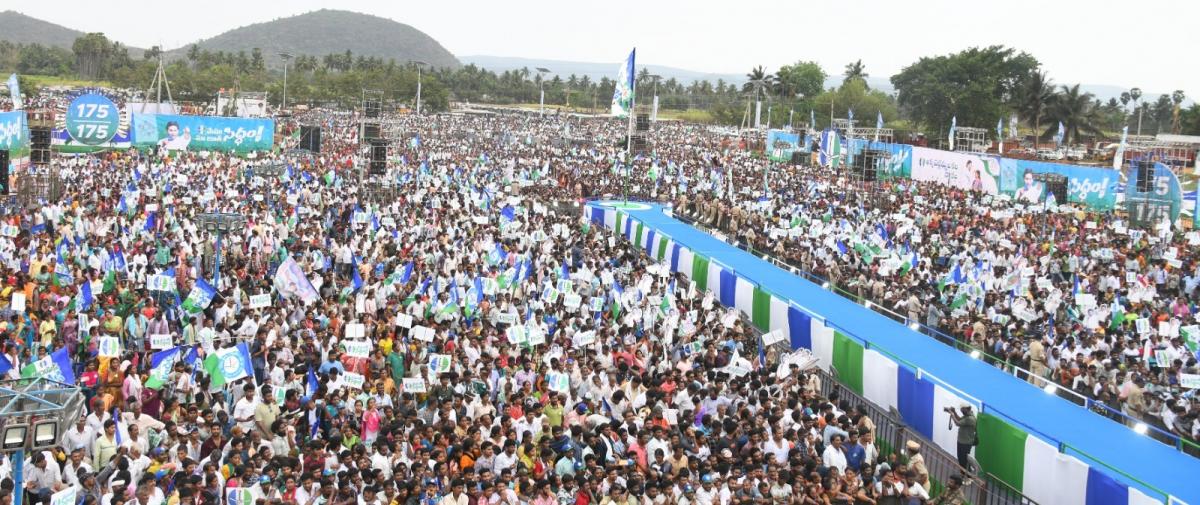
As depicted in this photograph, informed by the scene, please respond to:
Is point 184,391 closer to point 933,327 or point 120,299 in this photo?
point 120,299

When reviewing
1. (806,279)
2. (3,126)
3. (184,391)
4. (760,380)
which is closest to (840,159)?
(806,279)

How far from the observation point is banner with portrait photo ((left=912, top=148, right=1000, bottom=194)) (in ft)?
132

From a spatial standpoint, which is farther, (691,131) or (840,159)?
(691,131)

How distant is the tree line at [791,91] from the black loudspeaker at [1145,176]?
1885cm

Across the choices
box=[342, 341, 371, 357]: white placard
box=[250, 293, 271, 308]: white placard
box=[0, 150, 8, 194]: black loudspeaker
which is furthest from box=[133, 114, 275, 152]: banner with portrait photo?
box=[342, 341, 371, 357]: white placard

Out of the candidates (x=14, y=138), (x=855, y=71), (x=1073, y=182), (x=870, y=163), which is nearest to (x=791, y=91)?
(x=855, y=71)

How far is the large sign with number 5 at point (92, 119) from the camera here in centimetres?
3116

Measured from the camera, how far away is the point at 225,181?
30500 millimetres

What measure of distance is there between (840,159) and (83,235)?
3798cm

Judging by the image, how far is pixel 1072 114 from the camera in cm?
7269

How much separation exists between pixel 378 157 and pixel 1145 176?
75.1ft

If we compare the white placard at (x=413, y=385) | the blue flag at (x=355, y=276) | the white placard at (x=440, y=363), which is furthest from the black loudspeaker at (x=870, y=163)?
the white placard at (x=413, y=385)

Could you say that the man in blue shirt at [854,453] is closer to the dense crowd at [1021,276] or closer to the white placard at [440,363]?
the white placard at [440,363]

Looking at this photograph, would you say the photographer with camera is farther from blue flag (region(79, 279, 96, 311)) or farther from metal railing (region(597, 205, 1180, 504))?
blue flag (region(79, 279, 96, 311))
